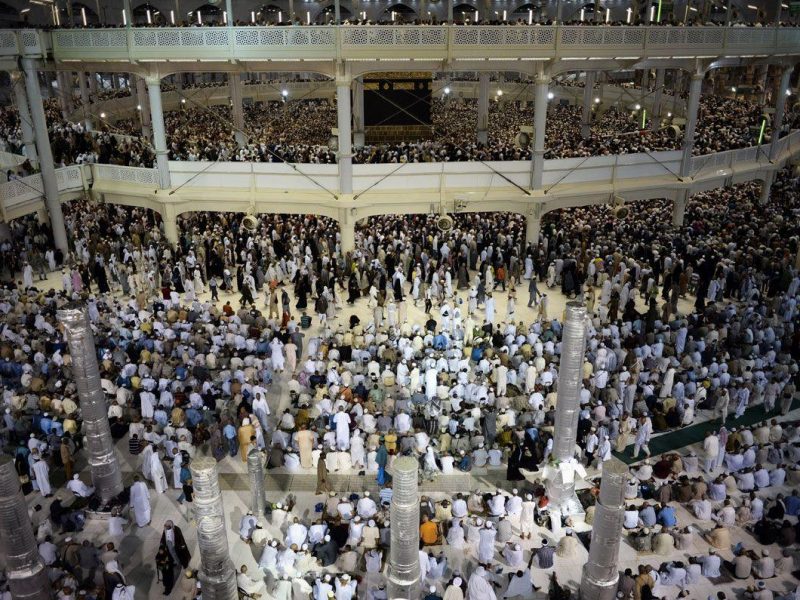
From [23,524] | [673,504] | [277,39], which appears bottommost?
[673,504]

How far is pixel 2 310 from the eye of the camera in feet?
52.1

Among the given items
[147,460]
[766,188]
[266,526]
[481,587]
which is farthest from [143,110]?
[481,587]

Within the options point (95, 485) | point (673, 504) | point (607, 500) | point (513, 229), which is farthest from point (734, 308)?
point (95, 485)

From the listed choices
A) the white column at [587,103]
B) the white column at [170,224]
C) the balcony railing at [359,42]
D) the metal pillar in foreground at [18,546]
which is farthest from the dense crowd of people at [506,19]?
the metal pillar in foreground at [18,546]

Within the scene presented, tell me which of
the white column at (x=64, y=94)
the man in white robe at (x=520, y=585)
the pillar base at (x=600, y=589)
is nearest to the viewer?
the pillar base at (x=600, y=589)

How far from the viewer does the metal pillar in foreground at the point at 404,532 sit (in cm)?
839

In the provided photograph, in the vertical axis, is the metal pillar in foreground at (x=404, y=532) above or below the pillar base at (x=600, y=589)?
above

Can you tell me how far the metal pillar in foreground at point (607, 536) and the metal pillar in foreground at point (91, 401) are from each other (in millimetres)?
7367

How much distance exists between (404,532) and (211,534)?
94.1 inches

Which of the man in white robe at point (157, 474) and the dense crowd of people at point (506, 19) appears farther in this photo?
the dense crowd of people at point (506, 19)

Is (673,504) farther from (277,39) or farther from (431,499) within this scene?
(277,39)

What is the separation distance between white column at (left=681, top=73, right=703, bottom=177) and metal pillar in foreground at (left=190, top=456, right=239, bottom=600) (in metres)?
18.8

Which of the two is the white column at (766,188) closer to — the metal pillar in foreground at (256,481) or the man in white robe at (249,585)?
the metal pillar in foreground at (256,481)

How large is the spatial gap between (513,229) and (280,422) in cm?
1213
